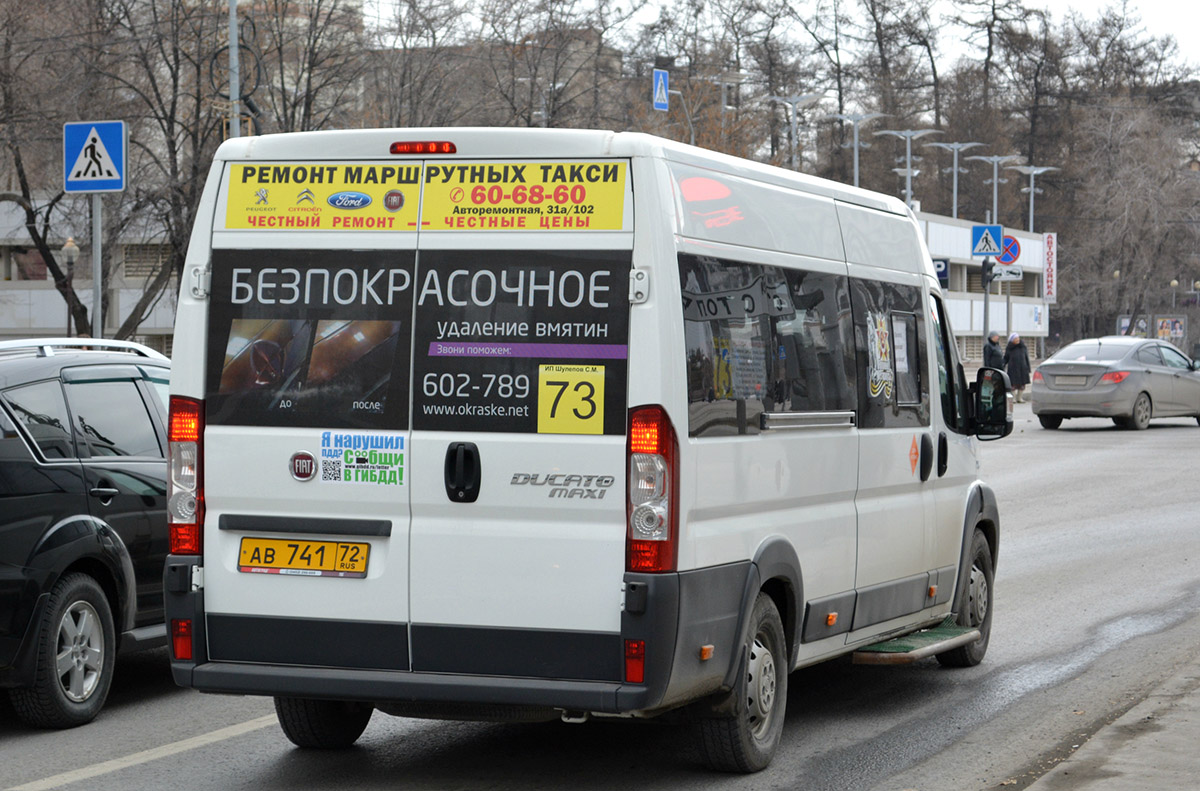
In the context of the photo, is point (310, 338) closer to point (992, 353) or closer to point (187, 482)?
point (187, 482)

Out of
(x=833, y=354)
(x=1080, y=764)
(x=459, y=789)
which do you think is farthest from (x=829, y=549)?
(x=459, y=789)

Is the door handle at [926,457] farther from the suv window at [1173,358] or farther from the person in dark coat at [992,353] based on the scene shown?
the person in dark coat at [992,353]

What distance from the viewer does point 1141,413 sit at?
28188 mm

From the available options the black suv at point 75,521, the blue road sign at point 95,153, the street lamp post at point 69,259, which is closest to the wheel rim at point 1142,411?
the blue road sign at point 95,153

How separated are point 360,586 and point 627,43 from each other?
59361 millimetres

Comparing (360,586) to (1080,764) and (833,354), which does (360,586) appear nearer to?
(833,354)

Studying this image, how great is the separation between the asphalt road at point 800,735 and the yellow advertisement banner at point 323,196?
2134 millimetres

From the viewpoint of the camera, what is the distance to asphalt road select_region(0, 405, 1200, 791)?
20.9 feet

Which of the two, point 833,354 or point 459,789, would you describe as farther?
point 833,354

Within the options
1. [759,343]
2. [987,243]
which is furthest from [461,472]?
[987,243]

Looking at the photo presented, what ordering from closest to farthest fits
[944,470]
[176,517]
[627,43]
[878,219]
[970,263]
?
[176,517] → [878,219] → [944,470] → [627,43] → [970,263]

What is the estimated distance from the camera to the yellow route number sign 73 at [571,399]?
18.4ft

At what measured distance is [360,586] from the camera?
586 cm

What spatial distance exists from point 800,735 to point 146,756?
2.78 meters
